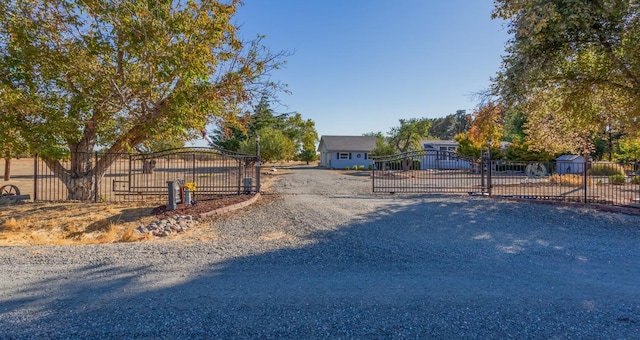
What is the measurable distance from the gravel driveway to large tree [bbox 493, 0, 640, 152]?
4.77 metres

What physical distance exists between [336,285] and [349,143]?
37.9 metres

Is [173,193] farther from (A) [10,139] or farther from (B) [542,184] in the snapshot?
(B) [542,184]

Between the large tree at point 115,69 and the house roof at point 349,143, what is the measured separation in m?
29.2

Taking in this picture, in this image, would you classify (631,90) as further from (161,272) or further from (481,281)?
(161,272)

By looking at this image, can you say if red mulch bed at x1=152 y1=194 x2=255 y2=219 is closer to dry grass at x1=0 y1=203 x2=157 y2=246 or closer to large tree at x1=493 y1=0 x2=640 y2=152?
dry grass at x1=0 y1=203 x2=157 y2=246

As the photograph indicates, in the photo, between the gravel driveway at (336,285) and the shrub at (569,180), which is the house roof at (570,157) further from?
the gravel driveway at (336,285)

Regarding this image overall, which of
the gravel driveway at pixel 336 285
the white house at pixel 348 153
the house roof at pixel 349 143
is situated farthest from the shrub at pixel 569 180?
the house roof at pixel 349 143

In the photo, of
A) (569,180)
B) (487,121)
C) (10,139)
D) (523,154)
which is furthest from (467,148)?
(10,139)

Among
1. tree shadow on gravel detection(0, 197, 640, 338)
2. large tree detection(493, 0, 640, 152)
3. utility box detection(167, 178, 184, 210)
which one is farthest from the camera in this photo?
utility box detection(167, 178, 184, 210)

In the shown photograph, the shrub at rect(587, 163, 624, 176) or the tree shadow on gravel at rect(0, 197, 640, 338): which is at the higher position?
the shrub at rect(587, 163, 624, 176)

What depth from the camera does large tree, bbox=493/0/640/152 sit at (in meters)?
8.13

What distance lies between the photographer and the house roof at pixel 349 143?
40.0m

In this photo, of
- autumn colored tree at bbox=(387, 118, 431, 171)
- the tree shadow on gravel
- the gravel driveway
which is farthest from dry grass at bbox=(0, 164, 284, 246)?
autumn colored tree at bbox=(387, 118, 431, 171)

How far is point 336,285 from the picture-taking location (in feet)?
13.0
